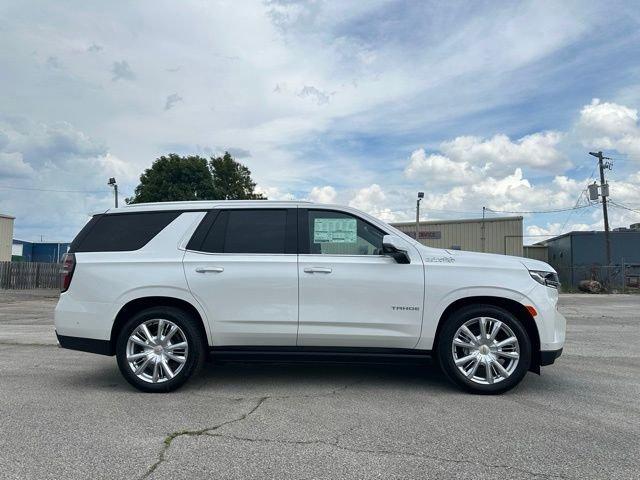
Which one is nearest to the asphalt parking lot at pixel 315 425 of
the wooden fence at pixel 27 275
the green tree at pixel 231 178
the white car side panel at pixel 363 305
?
the white car side panel at pixel 363 305

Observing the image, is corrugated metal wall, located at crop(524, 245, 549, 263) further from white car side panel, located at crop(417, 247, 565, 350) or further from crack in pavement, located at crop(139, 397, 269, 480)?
crack in pavement, located at crop(139, 397, 269, 480)

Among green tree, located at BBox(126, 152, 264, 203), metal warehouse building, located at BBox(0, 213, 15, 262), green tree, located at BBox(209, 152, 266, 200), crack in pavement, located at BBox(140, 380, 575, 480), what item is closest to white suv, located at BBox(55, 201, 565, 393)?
crack in pavement, located at BBox(140, 380, 575, 480)

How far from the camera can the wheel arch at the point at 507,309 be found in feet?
16.9

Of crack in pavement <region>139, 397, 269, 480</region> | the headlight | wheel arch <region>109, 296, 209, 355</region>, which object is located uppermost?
the headlight

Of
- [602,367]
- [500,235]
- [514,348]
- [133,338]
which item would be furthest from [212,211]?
[500,235]

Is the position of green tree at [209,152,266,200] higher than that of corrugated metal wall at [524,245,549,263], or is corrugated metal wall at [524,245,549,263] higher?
green tree at [209,152,266,200]

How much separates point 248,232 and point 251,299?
71cm

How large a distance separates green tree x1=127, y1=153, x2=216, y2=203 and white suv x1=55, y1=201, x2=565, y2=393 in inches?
1100

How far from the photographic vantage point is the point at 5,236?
42531 millimetres

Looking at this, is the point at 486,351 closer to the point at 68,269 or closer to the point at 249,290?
the point at 249,290

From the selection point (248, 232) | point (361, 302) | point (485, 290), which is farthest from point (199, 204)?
point (485, 290)

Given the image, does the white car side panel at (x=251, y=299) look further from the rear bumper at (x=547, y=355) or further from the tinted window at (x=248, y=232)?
the rear bumper at (x=547, y=355)

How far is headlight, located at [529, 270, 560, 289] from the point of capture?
204 inches

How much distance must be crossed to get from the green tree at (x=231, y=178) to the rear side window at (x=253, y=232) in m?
33.2
